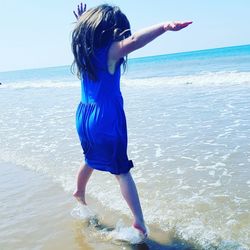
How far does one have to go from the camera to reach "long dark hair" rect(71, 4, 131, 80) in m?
2.94

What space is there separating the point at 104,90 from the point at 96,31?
1.50 ft

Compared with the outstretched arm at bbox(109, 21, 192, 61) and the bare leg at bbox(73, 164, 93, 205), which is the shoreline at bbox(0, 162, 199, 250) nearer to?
the bare leg at bbox(73, 164, 93, 205)

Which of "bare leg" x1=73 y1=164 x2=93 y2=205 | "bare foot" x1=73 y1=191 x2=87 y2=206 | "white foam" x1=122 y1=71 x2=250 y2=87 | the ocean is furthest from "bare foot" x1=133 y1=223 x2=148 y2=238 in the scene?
"white foam" x1=122 y1=71 x2=250 y2=87

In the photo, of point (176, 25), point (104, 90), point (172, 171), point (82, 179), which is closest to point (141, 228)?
point (82, 179)

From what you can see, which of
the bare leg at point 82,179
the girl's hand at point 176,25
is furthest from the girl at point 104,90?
the girl's hand at point 176,25

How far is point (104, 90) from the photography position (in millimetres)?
3109

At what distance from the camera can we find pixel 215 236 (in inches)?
127

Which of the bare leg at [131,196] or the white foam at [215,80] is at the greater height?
the bare leg at [131,196]

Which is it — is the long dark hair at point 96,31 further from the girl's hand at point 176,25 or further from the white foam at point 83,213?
the white foam at point 83,213

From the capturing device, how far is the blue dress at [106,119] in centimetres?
311

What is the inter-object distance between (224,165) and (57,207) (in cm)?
218

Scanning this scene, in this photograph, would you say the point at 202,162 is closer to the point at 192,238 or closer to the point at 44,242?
the point at 192,238

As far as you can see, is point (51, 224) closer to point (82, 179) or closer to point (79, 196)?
point (79, 196)

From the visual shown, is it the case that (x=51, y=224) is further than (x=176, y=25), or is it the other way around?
(x=51, y=224)
